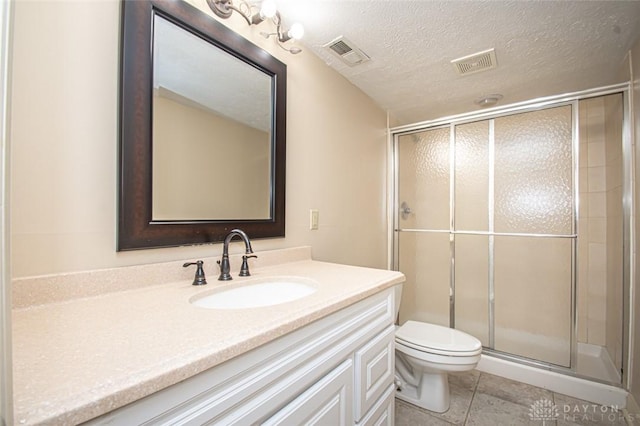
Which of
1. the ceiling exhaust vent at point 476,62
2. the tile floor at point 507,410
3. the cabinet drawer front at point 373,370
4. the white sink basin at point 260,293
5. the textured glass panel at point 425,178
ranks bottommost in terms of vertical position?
the tile floor at point 507,410

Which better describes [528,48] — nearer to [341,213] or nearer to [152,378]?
[341,213]

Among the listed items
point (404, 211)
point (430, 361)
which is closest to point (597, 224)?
point (404, 211)

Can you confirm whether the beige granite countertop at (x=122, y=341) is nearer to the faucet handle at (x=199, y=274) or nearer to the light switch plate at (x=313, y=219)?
the faucet handle at (x=199, y=274)

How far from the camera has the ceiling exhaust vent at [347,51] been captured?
1.53 metres

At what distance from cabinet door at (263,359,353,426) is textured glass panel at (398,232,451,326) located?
1764 mm

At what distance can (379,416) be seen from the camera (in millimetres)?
1093

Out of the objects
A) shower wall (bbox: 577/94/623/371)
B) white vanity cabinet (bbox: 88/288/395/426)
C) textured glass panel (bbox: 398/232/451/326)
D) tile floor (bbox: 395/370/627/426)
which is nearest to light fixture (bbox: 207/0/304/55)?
white vanity cabinet (bbox: 88/288/395/426)

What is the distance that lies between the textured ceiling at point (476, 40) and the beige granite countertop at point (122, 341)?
4.35ft

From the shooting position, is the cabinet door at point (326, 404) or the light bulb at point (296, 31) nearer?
the cabinet door at point (326, 404)

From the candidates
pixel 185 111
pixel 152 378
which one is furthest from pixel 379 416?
pixel 185 111

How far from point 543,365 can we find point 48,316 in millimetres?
2684

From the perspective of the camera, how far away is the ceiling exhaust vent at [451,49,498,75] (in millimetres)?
1603

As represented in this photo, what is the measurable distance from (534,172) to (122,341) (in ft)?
8.63

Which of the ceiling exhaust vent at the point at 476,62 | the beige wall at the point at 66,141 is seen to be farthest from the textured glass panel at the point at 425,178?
the beige wall at the point at 66,141
